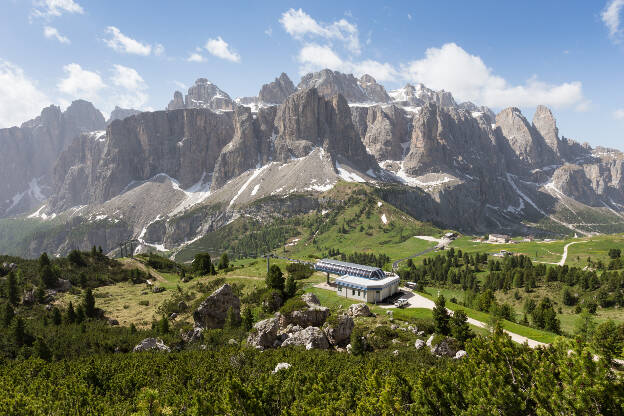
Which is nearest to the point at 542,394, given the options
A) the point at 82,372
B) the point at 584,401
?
the point at 584,401

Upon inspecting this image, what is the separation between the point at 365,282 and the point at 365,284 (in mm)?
1710

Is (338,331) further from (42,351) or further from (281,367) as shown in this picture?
(42,351)

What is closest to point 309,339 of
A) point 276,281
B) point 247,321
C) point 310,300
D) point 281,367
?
point 310,300

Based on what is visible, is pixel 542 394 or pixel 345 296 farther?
pixel 345 296

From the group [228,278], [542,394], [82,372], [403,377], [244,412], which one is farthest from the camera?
[228,278]

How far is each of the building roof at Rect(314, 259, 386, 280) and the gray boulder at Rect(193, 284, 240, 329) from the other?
29.0 m

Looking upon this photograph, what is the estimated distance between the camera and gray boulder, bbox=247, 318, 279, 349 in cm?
4531

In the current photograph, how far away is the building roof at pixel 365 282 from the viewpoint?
66.9 m

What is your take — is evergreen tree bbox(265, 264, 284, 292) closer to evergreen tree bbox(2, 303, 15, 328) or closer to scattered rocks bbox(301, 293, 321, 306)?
scattered rocks bbox(301, 293, 321, 306)

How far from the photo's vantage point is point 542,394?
16109 mm

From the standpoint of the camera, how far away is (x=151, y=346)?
46.8m

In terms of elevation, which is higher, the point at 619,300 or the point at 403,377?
the point at 403,377

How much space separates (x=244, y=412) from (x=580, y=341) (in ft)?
59.3

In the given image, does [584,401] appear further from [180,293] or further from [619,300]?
[619,300]
